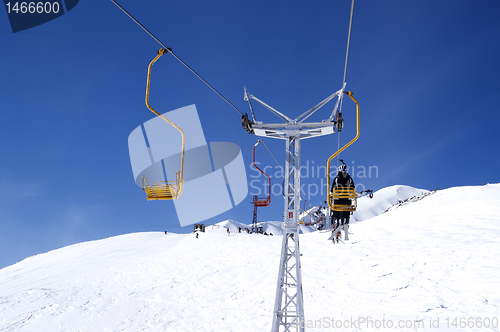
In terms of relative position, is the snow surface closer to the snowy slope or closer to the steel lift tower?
the steel lift tower

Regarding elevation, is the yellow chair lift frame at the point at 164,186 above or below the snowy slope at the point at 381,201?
below

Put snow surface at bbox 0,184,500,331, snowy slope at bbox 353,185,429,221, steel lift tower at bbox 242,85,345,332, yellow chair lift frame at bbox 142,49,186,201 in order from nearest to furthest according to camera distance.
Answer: yellow chair lift frame at bbox 142,49,186,201 → steel lift tower at bbox 242,85,345,332 → snow surface at bbox 0,184,500,331 → snowy slope at bbox 353,185,429,221

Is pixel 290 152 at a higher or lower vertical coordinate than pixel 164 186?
higher

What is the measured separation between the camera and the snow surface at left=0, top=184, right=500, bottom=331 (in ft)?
44.8

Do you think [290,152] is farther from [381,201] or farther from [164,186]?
[381,201]

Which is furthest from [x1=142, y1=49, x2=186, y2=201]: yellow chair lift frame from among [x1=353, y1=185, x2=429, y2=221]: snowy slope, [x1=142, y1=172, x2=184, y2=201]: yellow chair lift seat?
[x1=353, y1=185, x2=429, y2=221]: snowy slope

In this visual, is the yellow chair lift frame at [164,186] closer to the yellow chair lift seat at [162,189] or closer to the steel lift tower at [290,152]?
the yellow chair lift seat at [162,189]

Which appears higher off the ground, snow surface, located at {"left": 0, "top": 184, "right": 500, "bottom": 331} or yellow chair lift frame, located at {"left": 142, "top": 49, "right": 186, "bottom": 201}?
yellow chair lift frame, located at {"left": 142, "top": 49, "right": 186, "bottom": 201}

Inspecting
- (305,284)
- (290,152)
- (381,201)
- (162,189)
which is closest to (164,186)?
(162,189)

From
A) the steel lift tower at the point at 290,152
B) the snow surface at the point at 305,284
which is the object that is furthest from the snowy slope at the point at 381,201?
the steel lift tower at the point at 290,152

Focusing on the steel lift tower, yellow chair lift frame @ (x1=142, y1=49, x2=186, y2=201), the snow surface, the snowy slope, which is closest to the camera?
yellow chair lift frame @ (x1=142, y1=49, x2=186, y2=201)

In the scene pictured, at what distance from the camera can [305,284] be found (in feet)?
57.8

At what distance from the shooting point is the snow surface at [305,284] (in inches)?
537

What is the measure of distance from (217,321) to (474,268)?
1306 centimetres
